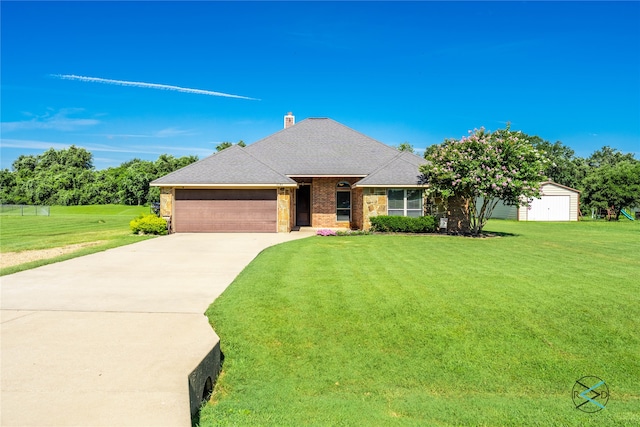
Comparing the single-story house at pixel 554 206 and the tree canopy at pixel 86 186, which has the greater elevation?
the tree canopy at pixel 86 186

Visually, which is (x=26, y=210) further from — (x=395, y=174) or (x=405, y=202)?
(x=405, y=202)

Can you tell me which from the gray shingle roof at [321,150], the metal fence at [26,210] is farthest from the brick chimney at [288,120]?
the metal fence at [26,210]

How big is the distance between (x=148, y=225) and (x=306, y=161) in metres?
9.27

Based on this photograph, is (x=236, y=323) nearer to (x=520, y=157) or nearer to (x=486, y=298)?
(x=486, y=298)

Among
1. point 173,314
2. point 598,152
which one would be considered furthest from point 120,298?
point 598,152

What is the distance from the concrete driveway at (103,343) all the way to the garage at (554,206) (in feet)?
94.7

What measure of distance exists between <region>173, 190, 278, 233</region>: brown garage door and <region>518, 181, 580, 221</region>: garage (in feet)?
71.8

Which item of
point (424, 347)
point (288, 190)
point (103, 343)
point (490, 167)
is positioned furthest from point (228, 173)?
point (424, 347)

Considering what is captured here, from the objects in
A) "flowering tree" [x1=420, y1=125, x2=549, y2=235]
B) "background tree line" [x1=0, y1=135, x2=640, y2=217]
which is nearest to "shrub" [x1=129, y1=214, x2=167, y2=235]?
"flowering tree" [x1=420, y1=125, x2=549, y2=235]

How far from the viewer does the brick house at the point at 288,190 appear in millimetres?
19594

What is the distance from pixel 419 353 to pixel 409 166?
16.4m

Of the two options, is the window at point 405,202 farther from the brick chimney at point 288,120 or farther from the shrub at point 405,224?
the brick chimney at point 288,120

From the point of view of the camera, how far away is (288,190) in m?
20.0

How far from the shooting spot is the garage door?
3106cm
